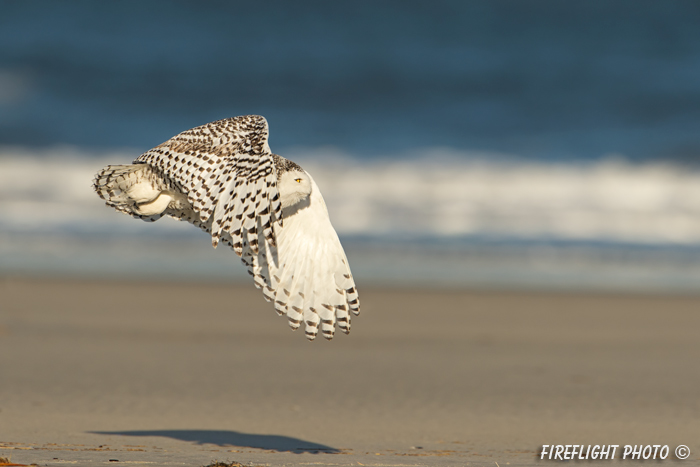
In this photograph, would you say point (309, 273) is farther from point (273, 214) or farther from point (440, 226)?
point (440, 226)

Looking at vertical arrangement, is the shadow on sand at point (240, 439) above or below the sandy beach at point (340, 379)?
below

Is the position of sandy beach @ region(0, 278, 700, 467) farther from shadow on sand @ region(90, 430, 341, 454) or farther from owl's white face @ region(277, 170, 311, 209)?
owl's white face @ region(277, 170, 311, 209)

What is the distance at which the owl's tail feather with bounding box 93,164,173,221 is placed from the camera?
5.41 m

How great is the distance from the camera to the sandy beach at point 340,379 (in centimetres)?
574

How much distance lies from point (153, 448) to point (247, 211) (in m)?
1.78

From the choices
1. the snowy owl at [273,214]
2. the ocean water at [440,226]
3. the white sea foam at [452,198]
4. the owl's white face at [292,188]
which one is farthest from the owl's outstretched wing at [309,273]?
the white sea foam at [452,198]

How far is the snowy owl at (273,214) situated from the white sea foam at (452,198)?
1333 centimetres

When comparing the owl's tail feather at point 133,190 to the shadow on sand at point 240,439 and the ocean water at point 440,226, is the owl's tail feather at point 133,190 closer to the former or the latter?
the shadow on sand at point 240,439

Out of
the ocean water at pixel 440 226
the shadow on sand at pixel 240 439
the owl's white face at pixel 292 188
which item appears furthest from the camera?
the ocean water at pixel 440 226

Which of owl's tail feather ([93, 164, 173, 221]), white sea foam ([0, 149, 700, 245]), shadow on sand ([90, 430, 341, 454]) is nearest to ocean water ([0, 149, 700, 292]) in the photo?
white sea foam ([0, 149, 700, 245])

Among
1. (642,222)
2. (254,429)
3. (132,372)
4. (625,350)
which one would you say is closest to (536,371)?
(625,350)

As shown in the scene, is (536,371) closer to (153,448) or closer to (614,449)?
A: (614,449)

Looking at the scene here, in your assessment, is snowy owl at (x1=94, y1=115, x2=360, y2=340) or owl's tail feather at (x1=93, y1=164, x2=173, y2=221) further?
owl's tail feather at (x1=93, y1=164, x2=173, y2=221)

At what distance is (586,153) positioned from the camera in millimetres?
24031
